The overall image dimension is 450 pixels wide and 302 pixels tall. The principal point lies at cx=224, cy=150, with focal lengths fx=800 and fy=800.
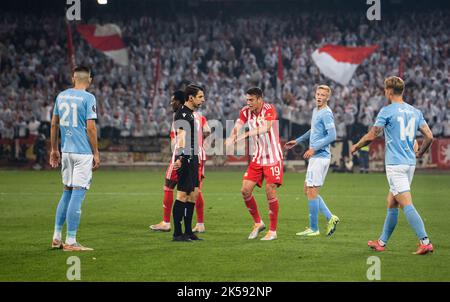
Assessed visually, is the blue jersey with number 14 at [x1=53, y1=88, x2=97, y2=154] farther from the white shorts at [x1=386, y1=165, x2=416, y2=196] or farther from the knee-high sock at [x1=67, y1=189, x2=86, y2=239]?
the white shorts at [x1=386, y1=165, x2=416, y2=196]

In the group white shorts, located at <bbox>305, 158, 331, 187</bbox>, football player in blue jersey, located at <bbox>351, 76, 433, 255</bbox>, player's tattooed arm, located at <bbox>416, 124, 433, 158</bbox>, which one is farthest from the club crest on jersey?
player's tattooed arm, located at <bbox>416, 124, 433, 158</bbox>

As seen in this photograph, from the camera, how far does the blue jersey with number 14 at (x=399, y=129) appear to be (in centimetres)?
1027

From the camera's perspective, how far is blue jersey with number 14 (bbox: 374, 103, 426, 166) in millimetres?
10266

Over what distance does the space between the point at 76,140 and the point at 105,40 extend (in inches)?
873

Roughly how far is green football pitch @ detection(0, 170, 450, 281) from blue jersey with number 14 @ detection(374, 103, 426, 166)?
125cm

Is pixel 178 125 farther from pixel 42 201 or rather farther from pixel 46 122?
pixel 46 122

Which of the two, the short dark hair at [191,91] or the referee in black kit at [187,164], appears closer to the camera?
the referee in black kit at [187,164]

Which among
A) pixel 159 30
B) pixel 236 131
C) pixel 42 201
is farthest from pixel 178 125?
pixel 159 30

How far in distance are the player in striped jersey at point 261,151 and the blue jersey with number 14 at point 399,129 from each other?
2105 millimetres

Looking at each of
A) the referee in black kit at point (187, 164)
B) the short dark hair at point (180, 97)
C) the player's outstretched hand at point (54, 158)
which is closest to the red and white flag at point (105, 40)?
the short dark hair at point (180, 97)

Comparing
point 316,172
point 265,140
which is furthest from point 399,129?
point 265,140

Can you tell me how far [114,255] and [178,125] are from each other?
2274 mm

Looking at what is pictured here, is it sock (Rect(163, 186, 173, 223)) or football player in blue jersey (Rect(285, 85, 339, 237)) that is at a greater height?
football player in blue jersey (Rect(285, 85, 339, 237))

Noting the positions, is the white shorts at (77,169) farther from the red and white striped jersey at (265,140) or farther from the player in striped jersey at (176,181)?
the red and white striped jersey at (265,140)
